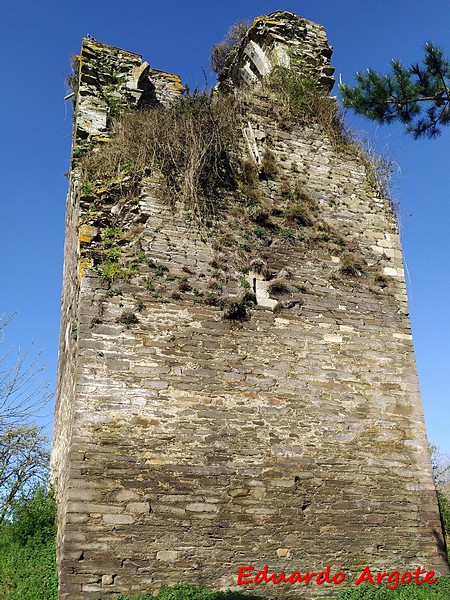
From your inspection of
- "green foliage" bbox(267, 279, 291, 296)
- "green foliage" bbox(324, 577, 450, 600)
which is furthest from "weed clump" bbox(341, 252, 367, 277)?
"green foliage" bbox(324, 577, 450, 600)

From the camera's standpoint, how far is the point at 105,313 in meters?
6.67

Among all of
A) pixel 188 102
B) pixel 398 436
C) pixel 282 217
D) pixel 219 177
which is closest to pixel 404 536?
pixel 398 436

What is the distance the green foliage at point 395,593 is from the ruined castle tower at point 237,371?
0.20 meters

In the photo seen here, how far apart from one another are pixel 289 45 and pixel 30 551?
8.91 m

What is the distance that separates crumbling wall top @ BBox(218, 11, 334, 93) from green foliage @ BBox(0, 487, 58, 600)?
782cm

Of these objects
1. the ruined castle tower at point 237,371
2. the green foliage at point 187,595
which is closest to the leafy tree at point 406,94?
the ruined castle tower at point 237,371

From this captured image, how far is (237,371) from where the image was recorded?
6957mm

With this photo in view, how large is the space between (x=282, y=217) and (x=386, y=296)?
190 cm

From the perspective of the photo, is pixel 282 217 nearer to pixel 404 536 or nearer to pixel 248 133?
pixel 248 133

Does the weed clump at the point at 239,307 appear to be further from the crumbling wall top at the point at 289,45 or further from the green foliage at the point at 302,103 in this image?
the crumbling wall top at the point at 289,45

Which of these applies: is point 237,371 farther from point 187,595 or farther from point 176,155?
point 176,155

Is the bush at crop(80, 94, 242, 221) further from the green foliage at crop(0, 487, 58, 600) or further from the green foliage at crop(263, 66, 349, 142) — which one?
the green foliage at crop(0, 487, 58, 600)

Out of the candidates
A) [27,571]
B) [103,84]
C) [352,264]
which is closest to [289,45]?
[103,84]

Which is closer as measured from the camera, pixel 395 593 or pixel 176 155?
pixel 395 593
